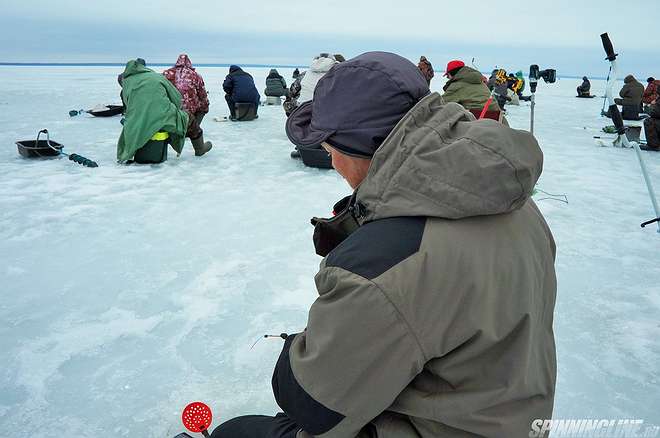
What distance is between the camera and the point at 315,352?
2.66 ft

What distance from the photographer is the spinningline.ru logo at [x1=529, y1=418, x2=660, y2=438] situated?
5.49 feet

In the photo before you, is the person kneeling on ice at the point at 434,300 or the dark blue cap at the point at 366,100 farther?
the dark blue cap at the point at 366,100

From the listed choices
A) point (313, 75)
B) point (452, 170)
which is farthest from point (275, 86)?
point (452, 170)

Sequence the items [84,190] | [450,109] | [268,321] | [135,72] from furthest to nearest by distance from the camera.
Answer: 1. [135,72]
2. [84,190]
3. [268,321]
4. [450,109]

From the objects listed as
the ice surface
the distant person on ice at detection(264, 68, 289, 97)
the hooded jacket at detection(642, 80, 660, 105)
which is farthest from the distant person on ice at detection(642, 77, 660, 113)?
the distant person on ice at detection(264, 68, 289, 97)

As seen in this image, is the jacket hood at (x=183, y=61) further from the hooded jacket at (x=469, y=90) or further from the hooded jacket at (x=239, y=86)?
the hooded jacket at (x=469, y=90)

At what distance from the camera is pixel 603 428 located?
1.70 m

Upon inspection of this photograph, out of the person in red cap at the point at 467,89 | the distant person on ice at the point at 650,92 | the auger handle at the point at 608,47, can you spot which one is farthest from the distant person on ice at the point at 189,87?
the distant person on ice at the point at 650,92

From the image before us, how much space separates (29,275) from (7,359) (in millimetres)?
942

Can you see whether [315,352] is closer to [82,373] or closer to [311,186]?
[82,373]

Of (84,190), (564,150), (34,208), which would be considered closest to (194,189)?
(84,190)

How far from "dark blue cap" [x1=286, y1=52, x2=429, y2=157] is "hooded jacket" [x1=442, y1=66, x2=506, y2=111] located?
396cm

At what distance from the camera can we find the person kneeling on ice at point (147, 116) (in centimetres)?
529

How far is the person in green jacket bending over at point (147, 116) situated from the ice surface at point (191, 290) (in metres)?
0.30
